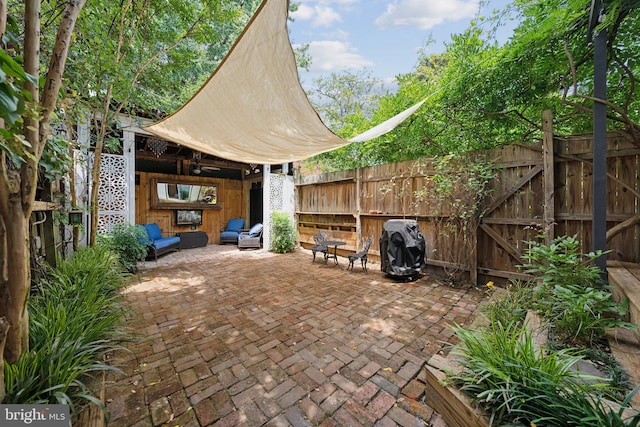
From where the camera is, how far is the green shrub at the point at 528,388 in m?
0.94

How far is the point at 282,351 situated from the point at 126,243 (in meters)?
3.81

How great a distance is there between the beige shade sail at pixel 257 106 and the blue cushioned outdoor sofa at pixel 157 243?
3.00 m

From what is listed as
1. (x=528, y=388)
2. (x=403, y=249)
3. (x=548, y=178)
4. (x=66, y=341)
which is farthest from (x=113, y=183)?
(x=548, y=178)

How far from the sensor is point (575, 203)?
2781 mm

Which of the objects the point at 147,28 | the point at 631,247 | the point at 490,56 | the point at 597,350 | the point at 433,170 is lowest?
the point at 597,350

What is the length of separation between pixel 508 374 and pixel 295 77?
261 cm

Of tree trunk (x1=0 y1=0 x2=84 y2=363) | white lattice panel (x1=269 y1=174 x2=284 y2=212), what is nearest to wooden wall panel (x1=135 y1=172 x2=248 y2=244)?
white lattice panel (x1=269 y1=174 x2=284 y2=212)

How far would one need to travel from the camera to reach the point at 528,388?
1.08m

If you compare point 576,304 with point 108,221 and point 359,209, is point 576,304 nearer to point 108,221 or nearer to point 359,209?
point 359,209

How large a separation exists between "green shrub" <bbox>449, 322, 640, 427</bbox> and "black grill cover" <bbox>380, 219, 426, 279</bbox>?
2272 mm

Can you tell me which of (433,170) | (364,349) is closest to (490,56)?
(433,170)

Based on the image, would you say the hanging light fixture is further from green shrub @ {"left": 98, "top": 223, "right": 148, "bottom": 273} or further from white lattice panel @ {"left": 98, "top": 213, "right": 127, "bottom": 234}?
green shrub @ {"left": 98, "top": 223, "right": 148, "bottom": 273}

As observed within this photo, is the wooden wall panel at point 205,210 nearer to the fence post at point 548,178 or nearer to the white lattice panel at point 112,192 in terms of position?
the white lattice panel at point 112,192

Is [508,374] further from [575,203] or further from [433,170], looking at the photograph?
[433,170]
